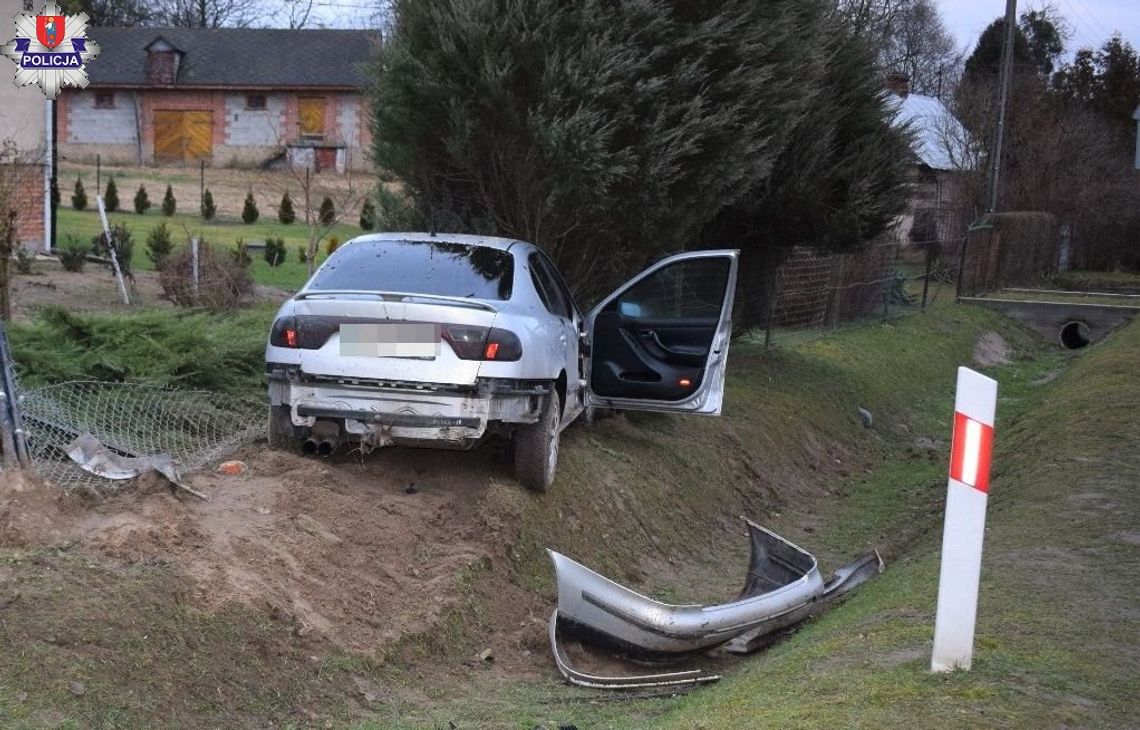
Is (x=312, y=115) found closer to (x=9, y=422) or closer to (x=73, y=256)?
(x=73, y=256)

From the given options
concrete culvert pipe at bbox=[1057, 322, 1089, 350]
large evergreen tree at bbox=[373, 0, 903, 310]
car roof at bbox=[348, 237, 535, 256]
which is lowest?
concrete culvert pipe at bbox=[1057, 322, 1089, 350]

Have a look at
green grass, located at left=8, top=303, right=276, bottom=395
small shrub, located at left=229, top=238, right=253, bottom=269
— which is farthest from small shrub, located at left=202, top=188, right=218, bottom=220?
green grass, located at left=8, top=303, right=276, bottom=395

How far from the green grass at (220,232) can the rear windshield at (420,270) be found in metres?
12.7

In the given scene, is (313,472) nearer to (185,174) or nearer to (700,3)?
(700,3)

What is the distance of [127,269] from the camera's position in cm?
1905

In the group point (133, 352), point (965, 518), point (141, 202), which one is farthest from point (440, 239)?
point (141, 202)

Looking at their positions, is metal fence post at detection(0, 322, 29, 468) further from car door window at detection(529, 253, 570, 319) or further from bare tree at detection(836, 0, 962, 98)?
bare tree at detection(836, 0, 962, 98)

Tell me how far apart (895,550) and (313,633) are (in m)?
6.00

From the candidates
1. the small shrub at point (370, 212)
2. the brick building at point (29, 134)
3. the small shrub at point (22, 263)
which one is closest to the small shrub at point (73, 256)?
the small shrub at point (22, 263)

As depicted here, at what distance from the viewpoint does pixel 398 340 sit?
7973 millimetres

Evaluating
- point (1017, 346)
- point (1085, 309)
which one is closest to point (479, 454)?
point (1017, 346)

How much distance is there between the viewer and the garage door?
54.9 m

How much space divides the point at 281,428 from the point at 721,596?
3368 mm

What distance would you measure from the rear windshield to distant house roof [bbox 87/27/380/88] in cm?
4518
